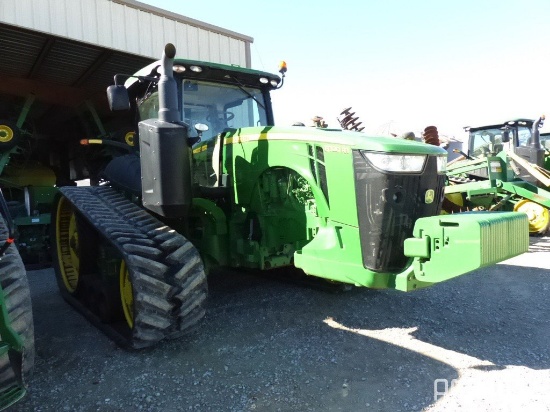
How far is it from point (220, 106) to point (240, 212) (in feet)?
3.58

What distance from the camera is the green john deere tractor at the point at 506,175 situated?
27.3 feet

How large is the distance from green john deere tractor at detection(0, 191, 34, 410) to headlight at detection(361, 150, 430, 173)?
2.10 meters

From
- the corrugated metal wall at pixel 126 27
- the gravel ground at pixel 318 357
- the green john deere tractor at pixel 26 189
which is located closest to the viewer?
the gravel ground at pixel 318 357

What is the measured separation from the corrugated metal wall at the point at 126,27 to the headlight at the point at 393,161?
5.79 meters

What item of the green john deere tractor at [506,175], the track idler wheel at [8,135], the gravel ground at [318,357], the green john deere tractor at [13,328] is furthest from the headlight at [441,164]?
the track idler wheel at [8,135]

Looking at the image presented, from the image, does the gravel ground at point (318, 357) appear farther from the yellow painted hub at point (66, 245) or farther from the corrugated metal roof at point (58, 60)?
the corrugated metal roof at point (58, 60)

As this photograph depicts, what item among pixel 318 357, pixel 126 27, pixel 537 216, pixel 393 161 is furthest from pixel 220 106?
pixel 537 216

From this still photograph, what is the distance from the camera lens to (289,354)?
126 inches

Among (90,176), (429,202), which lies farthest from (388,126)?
(429,202)

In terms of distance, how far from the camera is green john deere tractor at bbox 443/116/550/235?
328 inches

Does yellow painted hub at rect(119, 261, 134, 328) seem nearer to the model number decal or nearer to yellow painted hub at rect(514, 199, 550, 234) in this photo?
the model number decal

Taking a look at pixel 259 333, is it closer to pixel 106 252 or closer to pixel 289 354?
pixel 289 354

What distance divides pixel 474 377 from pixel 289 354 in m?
1.20

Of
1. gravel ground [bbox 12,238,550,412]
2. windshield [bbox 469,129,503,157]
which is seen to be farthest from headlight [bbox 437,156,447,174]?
windshield [bbox 469,129,503,157]
